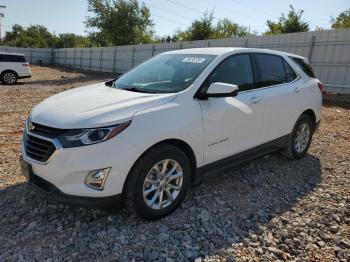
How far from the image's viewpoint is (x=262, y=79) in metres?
4.54

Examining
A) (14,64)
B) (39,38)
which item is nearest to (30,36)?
(39,38)

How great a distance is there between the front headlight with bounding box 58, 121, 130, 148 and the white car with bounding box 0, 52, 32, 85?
16727 millimetres

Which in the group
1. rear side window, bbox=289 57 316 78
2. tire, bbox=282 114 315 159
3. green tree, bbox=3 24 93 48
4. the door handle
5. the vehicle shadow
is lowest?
the vehicle shadow

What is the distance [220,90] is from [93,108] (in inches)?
51.1

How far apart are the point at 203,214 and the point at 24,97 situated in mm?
10836

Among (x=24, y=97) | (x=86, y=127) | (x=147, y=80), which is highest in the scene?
(x=147, y=80)

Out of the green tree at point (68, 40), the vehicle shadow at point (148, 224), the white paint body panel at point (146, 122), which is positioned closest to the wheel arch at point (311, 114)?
the white paint body panel at point (146, 122)

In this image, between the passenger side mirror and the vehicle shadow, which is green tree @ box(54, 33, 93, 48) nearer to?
the vehicle shadow

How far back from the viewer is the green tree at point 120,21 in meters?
37.5

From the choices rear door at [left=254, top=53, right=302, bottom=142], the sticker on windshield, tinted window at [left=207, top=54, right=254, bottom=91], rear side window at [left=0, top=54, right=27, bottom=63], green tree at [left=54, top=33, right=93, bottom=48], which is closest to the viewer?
tinted window at [left=207, top=54, right=254, bottom=91]

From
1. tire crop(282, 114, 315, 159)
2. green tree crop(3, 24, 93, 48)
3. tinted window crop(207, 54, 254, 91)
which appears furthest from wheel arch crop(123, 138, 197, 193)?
green tree crop(3, 24, 93, 48)

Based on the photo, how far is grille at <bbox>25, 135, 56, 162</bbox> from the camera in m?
3.03

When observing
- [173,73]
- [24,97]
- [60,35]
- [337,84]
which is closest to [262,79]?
[173,73]

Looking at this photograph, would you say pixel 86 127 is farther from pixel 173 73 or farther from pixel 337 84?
pixel 337 84
